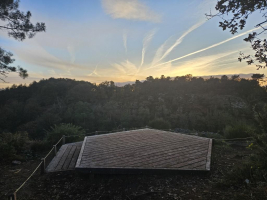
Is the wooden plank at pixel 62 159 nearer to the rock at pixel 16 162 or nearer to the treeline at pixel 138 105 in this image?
the rock at pixel 16 162

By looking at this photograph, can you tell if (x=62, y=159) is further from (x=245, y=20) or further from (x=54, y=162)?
(x=245, y=20)

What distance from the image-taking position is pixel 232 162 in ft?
14.1

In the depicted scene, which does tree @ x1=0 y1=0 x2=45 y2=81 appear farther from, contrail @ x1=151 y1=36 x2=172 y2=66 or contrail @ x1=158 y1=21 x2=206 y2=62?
contrail @ x1=151 y1=36 x2=172 y2=66

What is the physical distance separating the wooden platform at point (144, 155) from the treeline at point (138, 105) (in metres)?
5.42

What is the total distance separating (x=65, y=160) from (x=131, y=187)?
7.40 feet

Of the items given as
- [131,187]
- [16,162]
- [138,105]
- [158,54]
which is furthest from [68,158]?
[138,105]

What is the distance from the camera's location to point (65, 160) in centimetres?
475

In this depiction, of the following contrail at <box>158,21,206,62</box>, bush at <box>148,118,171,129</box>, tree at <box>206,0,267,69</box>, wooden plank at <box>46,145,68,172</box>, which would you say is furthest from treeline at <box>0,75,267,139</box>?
tree at <box>206,0,267,69</box>

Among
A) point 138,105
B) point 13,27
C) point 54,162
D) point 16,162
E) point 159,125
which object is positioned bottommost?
point 16,162

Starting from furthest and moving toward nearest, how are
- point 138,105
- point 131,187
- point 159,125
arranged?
point 138,105, point 159,125, point 131,187

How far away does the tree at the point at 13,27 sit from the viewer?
5293 mm

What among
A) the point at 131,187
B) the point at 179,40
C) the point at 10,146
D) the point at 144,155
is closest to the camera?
the point at 131,187

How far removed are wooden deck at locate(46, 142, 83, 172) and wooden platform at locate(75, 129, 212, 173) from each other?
355 millimetres

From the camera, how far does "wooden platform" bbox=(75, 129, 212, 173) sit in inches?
140
